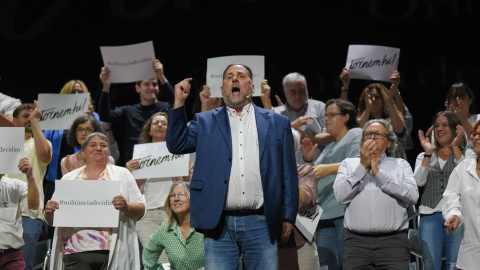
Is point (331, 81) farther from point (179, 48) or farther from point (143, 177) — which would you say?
point (143, 177)

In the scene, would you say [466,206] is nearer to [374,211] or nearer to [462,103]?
[374,211]

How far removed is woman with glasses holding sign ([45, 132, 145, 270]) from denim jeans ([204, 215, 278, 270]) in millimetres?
1219

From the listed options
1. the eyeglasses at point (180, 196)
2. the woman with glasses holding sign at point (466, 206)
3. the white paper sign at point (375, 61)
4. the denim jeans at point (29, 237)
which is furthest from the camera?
the white paper sign at point (375, 61)

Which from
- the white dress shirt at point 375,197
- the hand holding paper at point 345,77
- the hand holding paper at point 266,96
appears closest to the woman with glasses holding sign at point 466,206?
the white dress shirt at point 375,197

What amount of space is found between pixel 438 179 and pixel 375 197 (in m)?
1.22

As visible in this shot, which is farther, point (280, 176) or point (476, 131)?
point (476, 131)

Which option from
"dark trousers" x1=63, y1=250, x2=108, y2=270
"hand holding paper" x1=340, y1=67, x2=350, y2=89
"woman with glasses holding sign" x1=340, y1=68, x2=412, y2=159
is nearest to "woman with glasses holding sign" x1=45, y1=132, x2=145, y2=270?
"dark trousers" x1=63, y1=250, x2=108, y2=270

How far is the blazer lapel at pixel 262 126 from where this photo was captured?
12.6 ft

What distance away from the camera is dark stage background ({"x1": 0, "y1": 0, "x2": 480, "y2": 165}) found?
7.89 metres

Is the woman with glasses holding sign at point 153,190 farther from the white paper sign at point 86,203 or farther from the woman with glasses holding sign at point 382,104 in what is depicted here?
the woman with glasses holding sign at point 382,104

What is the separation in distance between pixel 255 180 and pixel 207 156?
0.30 m

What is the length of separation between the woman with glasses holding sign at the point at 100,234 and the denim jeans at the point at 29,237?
2.84 feet

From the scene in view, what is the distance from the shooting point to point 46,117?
6473 mm

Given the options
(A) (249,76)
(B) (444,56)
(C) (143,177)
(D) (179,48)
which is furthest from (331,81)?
(A) (249,76)
